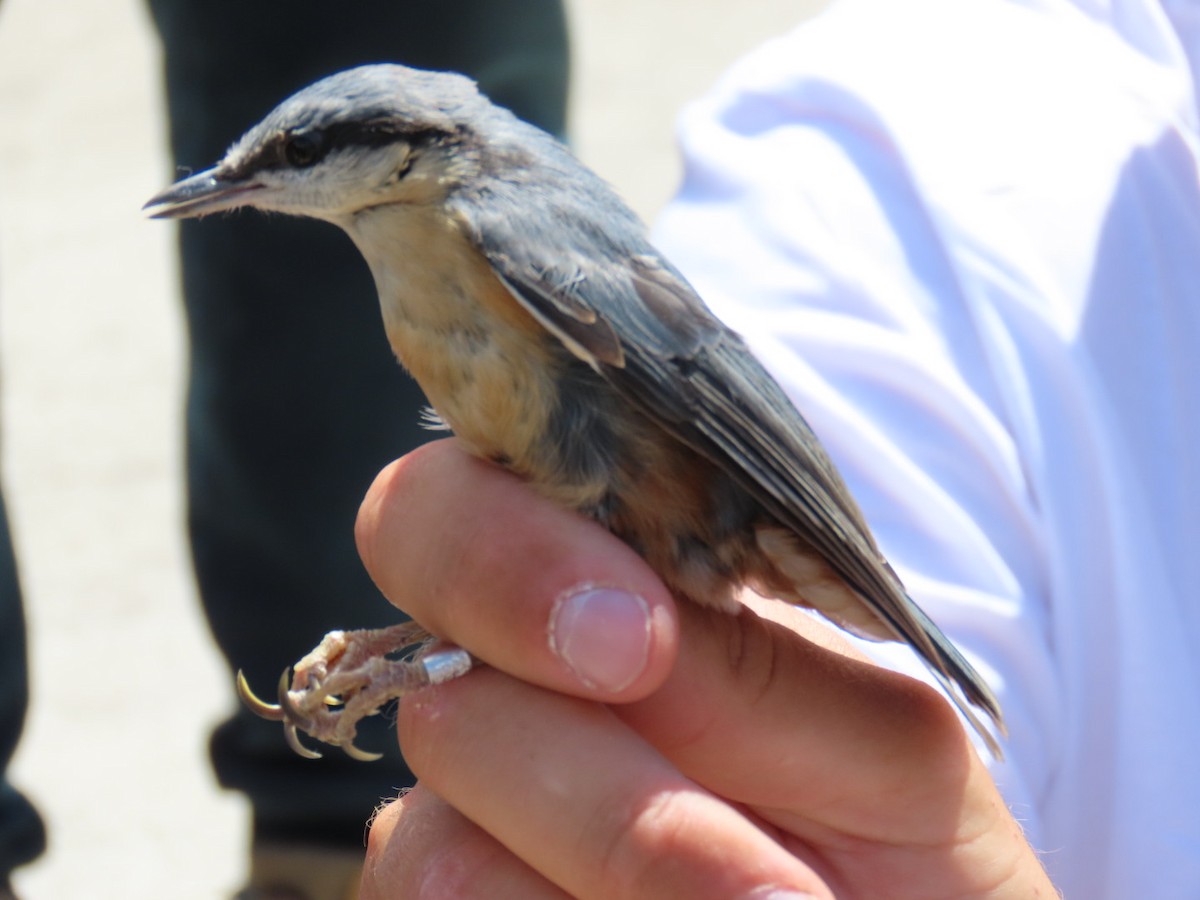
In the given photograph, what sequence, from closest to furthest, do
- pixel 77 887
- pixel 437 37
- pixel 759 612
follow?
pixel 759 612 → pixel 437 37 → pixel 77 887

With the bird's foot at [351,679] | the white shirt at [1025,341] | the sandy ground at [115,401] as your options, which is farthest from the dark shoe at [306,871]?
the white shirt at [1025,341]

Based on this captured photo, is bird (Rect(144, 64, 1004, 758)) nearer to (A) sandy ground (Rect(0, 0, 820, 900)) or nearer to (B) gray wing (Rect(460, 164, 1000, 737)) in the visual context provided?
(B) gray wing (Rect(460, 164, 1000, 737))

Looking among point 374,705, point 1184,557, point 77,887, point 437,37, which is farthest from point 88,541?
point 1184,557

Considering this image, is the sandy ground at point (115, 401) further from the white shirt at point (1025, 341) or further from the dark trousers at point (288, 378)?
the white shirt at point (1025, 341)

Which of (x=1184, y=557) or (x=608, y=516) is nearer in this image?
(x=608, y=516)

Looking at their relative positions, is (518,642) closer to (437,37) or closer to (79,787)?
(437,37)

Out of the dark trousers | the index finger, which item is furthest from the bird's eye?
the dark trousers
